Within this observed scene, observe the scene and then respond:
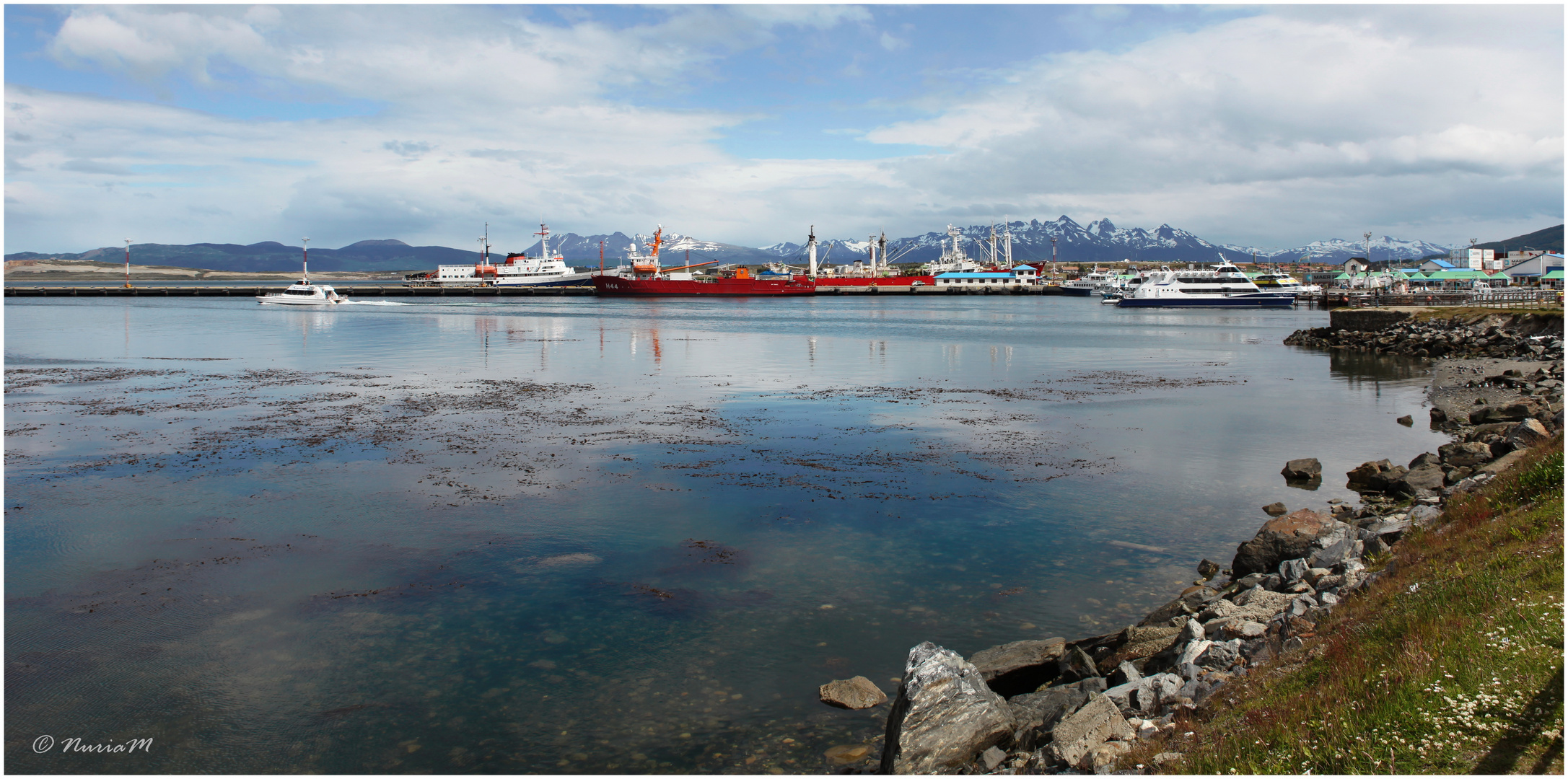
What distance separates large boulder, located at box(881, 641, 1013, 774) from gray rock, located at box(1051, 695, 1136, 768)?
58cm

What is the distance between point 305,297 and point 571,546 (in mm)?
88742

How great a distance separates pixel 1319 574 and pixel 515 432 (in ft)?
49.0

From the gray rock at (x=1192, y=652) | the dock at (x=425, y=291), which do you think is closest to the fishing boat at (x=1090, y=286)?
the dock at (x=425, y=291)

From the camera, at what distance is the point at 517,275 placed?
455 ft

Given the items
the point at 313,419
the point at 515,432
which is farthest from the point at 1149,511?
the point at 313,419

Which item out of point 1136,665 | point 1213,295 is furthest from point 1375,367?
point 1213,295

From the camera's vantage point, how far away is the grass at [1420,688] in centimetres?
440

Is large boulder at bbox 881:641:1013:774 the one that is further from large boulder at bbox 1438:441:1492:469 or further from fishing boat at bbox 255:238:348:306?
fishing boat at bbox 255:238:348:306

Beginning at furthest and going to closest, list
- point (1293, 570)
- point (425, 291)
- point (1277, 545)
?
point (425, 291) → point (1277, 545) → point (1293, 570)

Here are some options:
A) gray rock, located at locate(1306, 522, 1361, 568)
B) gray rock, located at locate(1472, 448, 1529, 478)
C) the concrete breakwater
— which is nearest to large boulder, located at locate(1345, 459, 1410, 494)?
gray rock, located at locate(1472, 448, 1529, 478)

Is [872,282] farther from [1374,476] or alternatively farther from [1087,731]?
[1087,731]

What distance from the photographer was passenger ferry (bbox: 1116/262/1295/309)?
103m

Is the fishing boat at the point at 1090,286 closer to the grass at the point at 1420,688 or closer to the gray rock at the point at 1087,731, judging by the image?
the grass at the point at 1420,688

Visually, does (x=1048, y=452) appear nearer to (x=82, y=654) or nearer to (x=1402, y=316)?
(x=82, y=654)
